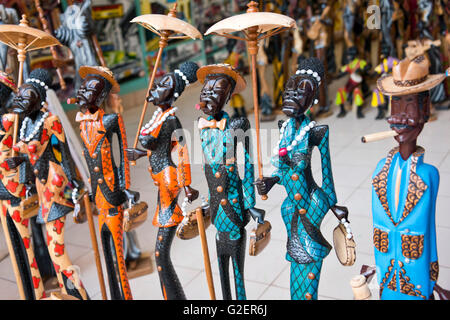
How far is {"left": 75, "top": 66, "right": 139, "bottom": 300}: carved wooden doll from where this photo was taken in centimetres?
227

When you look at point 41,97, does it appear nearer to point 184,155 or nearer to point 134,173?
point 184,155

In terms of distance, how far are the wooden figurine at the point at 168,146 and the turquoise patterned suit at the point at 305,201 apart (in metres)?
0.44

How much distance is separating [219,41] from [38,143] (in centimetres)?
578

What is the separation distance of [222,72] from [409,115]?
2.43 feet

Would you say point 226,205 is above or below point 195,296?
above

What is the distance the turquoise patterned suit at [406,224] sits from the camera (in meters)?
1.66

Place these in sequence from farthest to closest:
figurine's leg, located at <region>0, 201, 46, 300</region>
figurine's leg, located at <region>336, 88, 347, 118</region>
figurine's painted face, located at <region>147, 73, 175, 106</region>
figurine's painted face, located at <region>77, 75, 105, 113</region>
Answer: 1. figurine's leg, located at <region>336, 88, 347, 118</region>
2. figurine's leg, located at <region>0, 201, 46, 300</region>
3. figurine's painted face, located at <region>77, 75, 105, 113</region>
4. figurine's painted face, located at <region>147, 73, 175, 106</region>

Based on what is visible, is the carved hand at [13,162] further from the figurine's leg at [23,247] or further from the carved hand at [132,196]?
the carved hand at [132,196]

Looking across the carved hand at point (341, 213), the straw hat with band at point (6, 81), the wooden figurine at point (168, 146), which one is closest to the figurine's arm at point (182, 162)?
the wooden figurine at point (168, 146)

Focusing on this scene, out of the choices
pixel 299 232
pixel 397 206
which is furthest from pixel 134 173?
pixel 397 206

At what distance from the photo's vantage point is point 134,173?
12.0ft

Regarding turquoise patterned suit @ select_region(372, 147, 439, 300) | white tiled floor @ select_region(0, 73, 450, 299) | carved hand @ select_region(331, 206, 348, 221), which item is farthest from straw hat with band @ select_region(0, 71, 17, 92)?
turquoise patterned suit @ select_region(372, 147, 439, 300)

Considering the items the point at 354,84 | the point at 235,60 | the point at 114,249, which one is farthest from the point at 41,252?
the point at 354,84

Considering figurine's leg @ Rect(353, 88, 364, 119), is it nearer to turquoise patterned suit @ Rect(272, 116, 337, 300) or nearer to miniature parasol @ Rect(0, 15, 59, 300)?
turquoise patterned suit @ Rect(272, 116, 337, 300)
